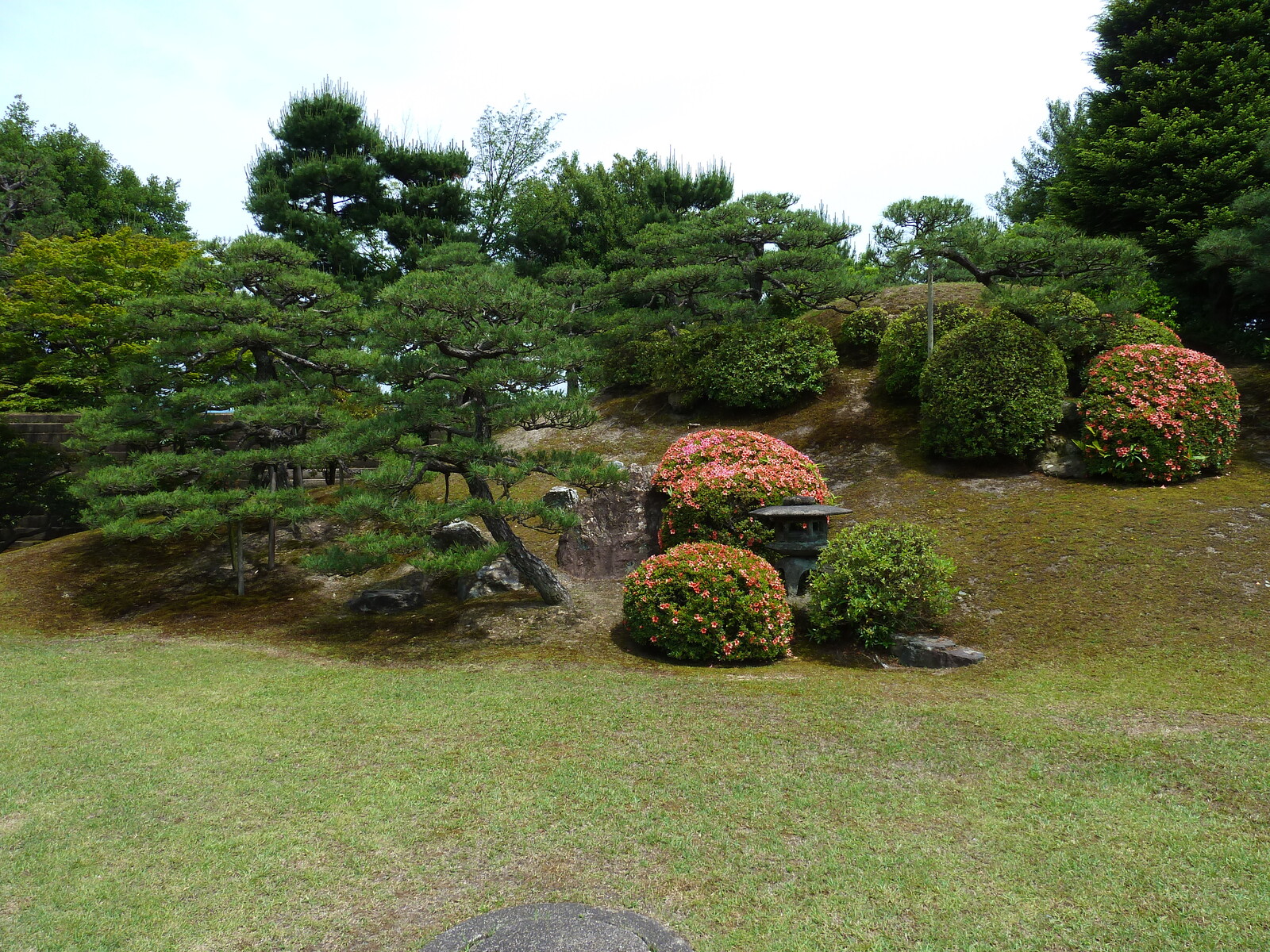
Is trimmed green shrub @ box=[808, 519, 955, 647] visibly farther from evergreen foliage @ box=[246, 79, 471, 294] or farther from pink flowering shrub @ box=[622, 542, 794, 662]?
evergreen foliage @ box=[246, 79, 471, 294]

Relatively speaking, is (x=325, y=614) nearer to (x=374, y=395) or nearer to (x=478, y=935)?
(x=374, y=395)

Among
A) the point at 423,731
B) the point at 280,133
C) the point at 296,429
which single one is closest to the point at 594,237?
the point at 280,133

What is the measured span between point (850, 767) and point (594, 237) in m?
19.3

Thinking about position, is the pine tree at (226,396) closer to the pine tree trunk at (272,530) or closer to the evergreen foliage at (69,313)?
the pine tree trunk at (272,530)

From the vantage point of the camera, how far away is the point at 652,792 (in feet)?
13.6

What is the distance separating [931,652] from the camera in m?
6.77

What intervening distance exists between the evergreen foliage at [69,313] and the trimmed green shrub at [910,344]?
13648mm

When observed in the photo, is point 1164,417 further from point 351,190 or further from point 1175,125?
point 351,190

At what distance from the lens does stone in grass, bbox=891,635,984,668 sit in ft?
21.8

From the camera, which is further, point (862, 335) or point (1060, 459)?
point (862, 335)

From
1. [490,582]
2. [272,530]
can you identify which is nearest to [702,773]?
[490,582]

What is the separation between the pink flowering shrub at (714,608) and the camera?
7004mm

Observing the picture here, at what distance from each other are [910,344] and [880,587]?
23.2 ft

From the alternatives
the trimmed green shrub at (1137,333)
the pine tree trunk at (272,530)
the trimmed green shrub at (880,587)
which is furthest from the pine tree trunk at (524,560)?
the trimmed green shrub at (1137,333)
